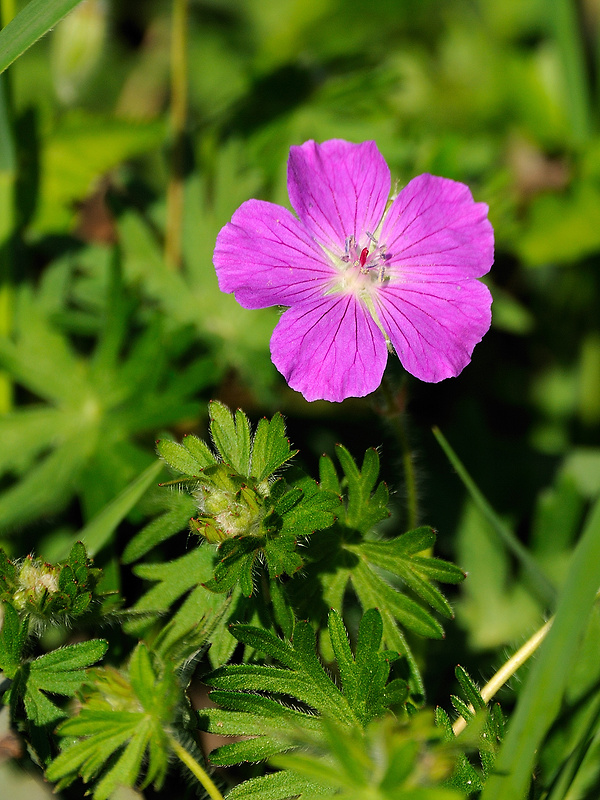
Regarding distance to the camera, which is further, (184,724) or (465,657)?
(465,657)

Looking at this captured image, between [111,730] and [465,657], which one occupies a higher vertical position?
[111,730]

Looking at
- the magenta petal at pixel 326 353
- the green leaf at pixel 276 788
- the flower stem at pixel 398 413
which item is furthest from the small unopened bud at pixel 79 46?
the green leaf at pixel 276 788

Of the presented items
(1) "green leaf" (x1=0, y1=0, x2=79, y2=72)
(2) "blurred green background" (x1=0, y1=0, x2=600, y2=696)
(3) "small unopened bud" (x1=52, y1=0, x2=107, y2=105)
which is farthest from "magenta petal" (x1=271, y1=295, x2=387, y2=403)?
(3) "small unopened bud" (x1=52, y1=0, x2=107, y2=105)

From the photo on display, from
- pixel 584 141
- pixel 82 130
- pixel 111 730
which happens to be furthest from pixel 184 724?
pixel 584 141

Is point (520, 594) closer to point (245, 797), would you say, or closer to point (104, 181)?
point (245, 797)

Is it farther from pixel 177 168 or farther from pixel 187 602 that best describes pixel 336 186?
pixel 177 168

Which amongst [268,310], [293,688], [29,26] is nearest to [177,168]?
[268,310]

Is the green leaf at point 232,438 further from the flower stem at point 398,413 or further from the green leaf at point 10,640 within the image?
the green leaf at point 10,640
